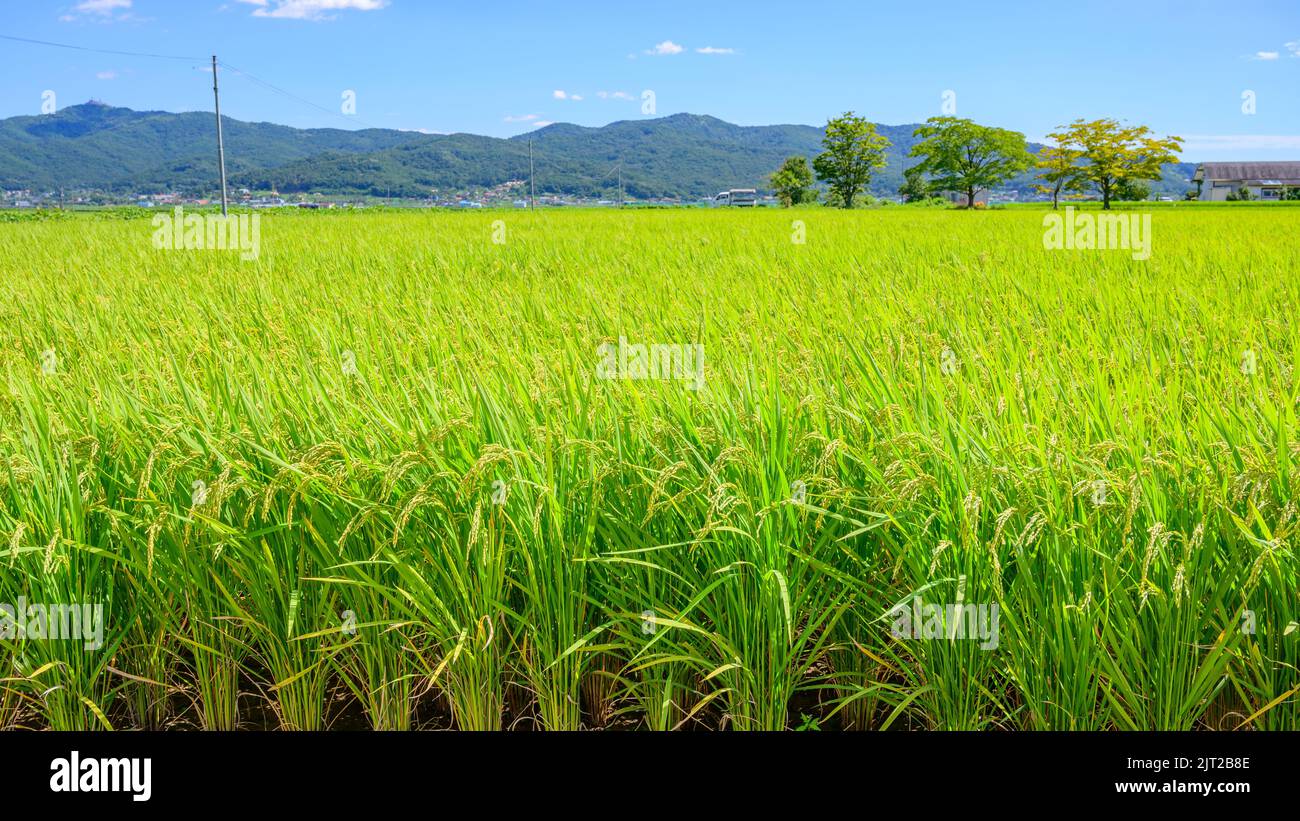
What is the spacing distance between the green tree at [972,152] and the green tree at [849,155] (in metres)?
3.78

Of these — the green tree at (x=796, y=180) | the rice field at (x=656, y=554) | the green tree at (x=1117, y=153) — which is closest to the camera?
the rice field at (x=656, y=554)

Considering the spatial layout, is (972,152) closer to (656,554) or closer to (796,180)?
(796,180)

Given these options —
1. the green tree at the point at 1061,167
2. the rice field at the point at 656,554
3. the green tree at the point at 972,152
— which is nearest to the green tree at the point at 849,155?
the green tree at the point at 972,152

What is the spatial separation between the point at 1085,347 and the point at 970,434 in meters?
→ 2.20

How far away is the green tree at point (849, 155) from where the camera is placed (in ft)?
249

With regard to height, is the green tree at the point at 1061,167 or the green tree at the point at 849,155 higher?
the green tree at the point at 849,155

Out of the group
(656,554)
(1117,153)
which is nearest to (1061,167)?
(1117,153)

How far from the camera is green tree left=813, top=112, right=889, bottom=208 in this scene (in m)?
75.8

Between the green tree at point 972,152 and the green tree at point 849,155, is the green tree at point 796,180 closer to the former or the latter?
the green tree at point 849,155

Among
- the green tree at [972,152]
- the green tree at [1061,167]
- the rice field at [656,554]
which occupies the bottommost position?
the rice field at [656,554]

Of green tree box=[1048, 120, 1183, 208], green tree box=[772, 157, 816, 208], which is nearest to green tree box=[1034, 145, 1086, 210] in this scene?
green tree box=[1048, 120, 1183, 208]

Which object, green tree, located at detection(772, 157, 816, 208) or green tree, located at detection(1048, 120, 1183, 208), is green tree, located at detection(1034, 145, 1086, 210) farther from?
green tree, located at detection(772, 157, 816, 208)

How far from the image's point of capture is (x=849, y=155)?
7606cm
